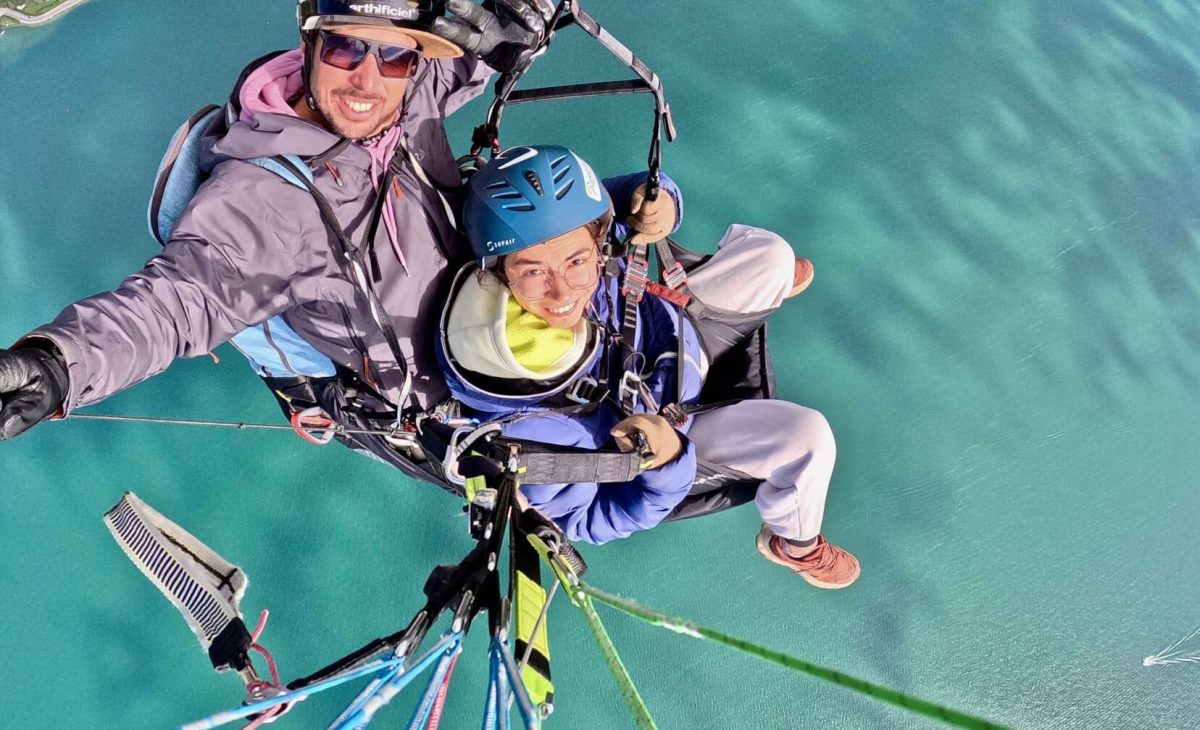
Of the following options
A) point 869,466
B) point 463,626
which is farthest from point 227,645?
point 869,466

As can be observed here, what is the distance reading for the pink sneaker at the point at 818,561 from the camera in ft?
7.66

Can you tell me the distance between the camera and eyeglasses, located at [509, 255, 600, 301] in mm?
1801

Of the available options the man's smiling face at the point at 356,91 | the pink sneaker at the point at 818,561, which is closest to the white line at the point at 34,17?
the man's smiling face at the point at 356,91

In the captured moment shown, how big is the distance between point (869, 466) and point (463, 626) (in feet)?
7.02

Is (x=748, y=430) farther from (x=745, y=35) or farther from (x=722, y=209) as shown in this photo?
(x=745, y=35)

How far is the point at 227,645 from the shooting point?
159 centimetres

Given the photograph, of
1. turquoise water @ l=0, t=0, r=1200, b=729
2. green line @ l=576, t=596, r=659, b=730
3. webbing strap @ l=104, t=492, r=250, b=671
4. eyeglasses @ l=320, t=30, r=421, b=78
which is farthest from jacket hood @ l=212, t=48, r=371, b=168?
turquoise water @ l=0, t=0, r=1200, b=729

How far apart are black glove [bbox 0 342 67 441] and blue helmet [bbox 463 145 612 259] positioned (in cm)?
89

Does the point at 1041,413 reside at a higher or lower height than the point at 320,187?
lower

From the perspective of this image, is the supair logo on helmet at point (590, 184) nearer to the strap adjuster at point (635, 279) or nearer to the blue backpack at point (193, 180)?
the strap adjuster at point (635, 279)

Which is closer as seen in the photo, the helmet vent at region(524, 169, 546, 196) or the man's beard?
the man's beard

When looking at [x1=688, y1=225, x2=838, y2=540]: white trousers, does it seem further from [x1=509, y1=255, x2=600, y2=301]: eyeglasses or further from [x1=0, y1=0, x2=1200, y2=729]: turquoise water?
[x1=0, y1=0, x2=1200, y2=729]: turquoise water

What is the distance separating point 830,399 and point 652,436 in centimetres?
153

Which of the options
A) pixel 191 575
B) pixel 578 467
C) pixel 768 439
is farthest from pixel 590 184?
pixel 191 575
